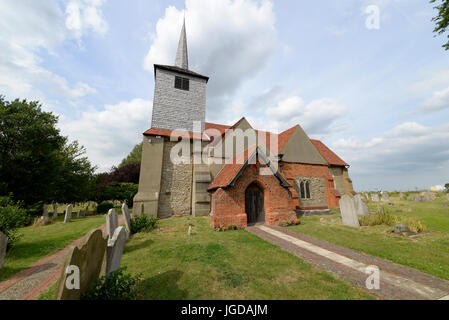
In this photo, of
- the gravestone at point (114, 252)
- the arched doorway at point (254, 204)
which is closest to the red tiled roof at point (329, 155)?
the arched doorway at point (254, 204)

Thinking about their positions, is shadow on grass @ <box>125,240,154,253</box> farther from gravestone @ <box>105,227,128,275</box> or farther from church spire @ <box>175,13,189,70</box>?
church spire @ <box>175,13,189,70</box>

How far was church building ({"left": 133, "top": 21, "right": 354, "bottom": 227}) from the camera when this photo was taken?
34.7ft

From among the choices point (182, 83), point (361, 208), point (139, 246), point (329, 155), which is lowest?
point (139, 246)

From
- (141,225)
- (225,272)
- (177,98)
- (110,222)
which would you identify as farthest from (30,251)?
(177,98)

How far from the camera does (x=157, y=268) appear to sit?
490cm

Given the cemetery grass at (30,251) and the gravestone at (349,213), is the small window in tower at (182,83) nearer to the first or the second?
the cemetery grass at (30,251)

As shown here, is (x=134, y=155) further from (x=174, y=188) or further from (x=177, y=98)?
(x=174, y=188)

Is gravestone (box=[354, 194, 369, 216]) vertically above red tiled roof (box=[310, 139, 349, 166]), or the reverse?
red tiled roof (box=[310, 139, 349, 166])

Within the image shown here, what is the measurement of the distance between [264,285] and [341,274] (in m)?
2.32

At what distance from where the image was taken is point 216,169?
1472 centimetres

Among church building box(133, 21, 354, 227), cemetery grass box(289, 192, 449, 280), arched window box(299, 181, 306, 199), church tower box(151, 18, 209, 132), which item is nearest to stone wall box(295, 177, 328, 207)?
church building box(133, 21, 354, 227)

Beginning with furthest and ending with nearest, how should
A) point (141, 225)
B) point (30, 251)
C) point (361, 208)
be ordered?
point (361, 208) < point (141, 225) < point (30, 251)

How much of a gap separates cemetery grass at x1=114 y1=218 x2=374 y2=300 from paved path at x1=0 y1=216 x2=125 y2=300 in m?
1.95

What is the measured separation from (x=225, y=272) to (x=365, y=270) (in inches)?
161
